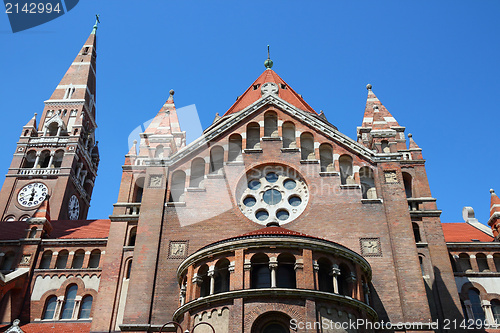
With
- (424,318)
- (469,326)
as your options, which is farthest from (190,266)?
(469,326)

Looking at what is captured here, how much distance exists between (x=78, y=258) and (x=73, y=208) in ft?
68.6

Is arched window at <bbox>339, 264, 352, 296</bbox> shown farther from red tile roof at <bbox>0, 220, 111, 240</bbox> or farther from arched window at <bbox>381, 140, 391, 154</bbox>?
red tile roof at <bbox>0, 220, 111, 240</bbox>

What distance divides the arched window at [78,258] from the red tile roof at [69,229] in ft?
5.65

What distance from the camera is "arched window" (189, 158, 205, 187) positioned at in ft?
96.4

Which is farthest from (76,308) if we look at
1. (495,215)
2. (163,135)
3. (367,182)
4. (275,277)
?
(495,215)

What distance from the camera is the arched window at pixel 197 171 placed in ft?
96.4

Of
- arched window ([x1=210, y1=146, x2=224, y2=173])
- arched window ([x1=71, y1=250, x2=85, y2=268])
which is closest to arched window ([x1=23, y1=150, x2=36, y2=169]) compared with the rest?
arched window ([x1=71, y1=250, x2=85, y2=268])

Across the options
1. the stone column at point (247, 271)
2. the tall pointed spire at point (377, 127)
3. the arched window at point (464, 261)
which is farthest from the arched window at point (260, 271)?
the arched window at point (464, 261)

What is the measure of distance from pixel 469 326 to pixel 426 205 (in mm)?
7308

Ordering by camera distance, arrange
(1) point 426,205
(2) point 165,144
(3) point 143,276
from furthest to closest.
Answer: (2) point 165,144 < (1) point 426,205 < (3) point 143,276

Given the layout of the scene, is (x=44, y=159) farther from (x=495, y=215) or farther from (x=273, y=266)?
(x=495, y=215)

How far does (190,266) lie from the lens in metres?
23.7

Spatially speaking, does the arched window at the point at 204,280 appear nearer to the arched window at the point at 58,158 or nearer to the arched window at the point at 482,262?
the arched window at the point at 482,262

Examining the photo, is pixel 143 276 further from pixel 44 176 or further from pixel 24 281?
pixel 44 176
